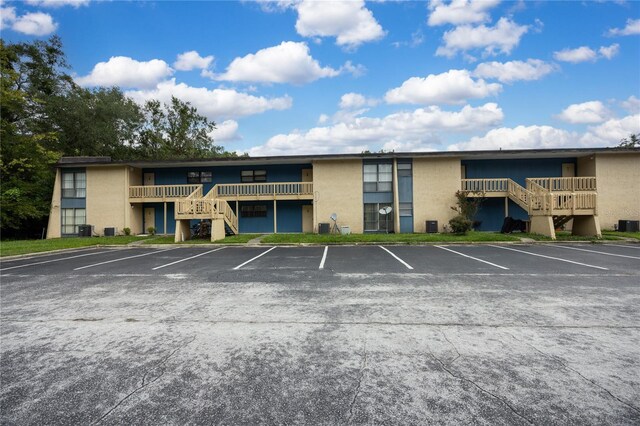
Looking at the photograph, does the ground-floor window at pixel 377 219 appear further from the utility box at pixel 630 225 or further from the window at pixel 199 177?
the utility box at pixel 630 225

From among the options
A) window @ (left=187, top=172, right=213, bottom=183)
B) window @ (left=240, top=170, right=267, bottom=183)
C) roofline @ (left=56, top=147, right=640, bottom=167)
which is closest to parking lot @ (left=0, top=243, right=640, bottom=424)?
roofline @ (left=56, top=147, right=640, bottom=167)

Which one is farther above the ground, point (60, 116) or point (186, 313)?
point (60, 116)

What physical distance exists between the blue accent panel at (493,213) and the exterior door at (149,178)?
81.5 ft

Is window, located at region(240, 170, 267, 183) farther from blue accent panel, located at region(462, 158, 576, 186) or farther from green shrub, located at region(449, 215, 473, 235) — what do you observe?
blue accent panel, located at region(462, 158, 576, 186)

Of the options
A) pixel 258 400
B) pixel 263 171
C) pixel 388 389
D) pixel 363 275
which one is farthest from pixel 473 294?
pixel 263 171

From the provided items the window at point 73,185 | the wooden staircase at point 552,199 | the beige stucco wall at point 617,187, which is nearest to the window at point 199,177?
the window at point 73,185

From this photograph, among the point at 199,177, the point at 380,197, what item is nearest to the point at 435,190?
the point at 380,197

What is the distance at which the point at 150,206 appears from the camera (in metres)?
25.1

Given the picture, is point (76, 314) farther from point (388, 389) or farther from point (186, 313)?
point (388, 389)

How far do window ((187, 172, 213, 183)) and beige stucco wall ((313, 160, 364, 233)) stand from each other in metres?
8.65

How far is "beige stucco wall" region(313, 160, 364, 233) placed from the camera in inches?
894

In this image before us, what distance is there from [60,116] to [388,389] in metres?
39.1

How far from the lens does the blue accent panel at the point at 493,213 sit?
2305cm

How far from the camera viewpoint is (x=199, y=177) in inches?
997
